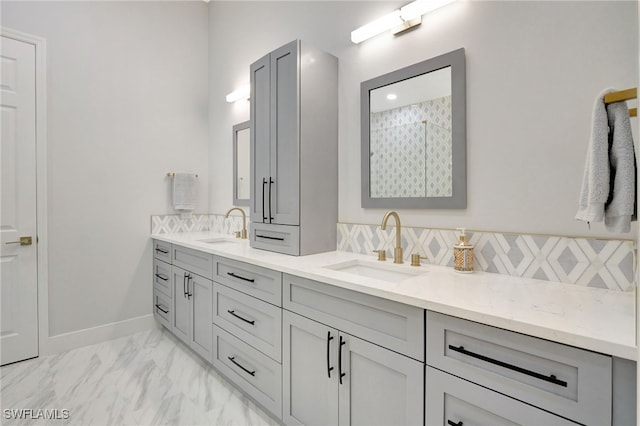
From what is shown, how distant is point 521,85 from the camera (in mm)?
1402

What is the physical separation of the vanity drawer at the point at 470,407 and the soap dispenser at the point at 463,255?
0.58m

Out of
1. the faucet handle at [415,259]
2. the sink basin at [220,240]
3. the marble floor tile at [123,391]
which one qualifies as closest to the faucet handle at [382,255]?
the faucet handle at [415,259]

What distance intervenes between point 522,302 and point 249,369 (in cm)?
147

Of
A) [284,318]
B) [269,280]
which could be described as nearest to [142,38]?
[269,280]

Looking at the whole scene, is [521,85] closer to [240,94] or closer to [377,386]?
[377,386]

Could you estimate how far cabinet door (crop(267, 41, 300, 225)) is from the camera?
1962 millimetres

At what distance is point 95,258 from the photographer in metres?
2.79

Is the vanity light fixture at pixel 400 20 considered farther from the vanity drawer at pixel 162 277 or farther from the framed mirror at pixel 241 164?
the vanity drawer at pixel 162 277

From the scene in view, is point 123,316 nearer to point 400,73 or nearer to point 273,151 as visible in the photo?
point 273,151

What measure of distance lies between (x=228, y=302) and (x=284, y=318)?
575mm

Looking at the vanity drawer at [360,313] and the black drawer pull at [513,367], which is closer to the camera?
the black drawer pull at [513,367]

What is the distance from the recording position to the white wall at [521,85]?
123 cm

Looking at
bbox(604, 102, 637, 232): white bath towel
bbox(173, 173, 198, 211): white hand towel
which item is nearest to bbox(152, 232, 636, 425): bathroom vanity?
bbox(604, 102, 637, 232): white bath towel

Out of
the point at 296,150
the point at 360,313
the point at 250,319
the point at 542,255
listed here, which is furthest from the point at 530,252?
the point at 250,319
